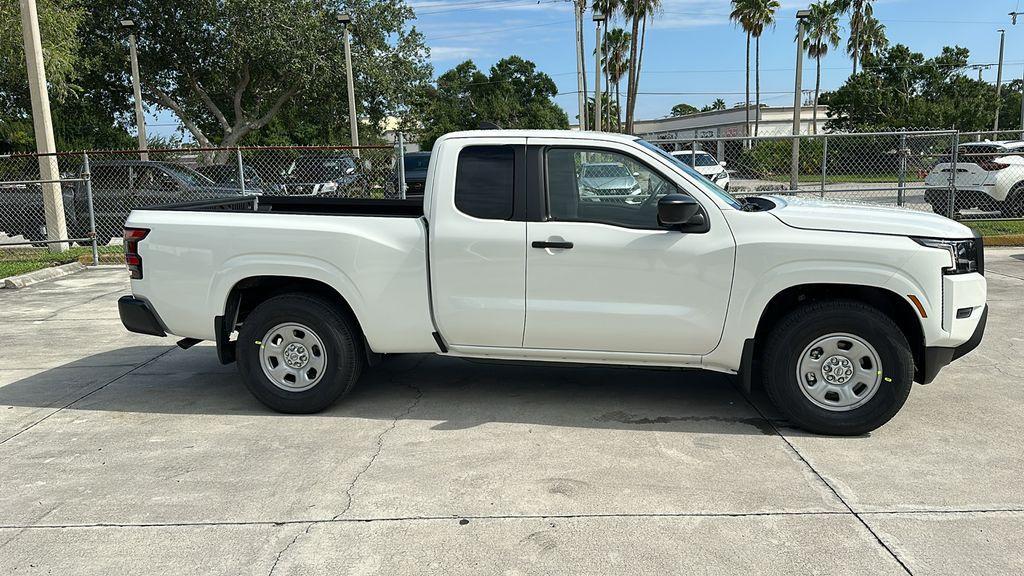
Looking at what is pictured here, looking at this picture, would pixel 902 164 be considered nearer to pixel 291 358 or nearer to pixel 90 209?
pixel 291 358

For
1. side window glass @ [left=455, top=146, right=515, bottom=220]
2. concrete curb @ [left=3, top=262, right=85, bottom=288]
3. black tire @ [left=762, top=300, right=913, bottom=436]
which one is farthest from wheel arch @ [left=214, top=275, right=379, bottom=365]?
concrete curb @ [left=3, top=262, right=85, bottom=288]

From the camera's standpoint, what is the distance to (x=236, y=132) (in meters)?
33.7

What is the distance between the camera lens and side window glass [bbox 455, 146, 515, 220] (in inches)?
204

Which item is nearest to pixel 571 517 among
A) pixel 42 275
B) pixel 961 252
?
pixel 961 252

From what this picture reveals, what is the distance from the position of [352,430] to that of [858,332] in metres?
3.19

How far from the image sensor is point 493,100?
64.5m

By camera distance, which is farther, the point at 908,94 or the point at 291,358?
the point at 908,94

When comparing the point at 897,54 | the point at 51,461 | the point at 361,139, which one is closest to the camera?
the point at 51,461

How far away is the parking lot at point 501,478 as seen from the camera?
11.7 feet

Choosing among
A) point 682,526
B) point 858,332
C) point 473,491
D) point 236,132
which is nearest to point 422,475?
point 473,491

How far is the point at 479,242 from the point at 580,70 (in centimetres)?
2698

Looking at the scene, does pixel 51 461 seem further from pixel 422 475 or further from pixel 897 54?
pixel 897 54

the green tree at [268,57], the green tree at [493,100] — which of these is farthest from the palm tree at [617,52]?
the green tree at [268,57]

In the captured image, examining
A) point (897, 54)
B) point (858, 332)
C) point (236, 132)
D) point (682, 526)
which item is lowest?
point (682, 526)
